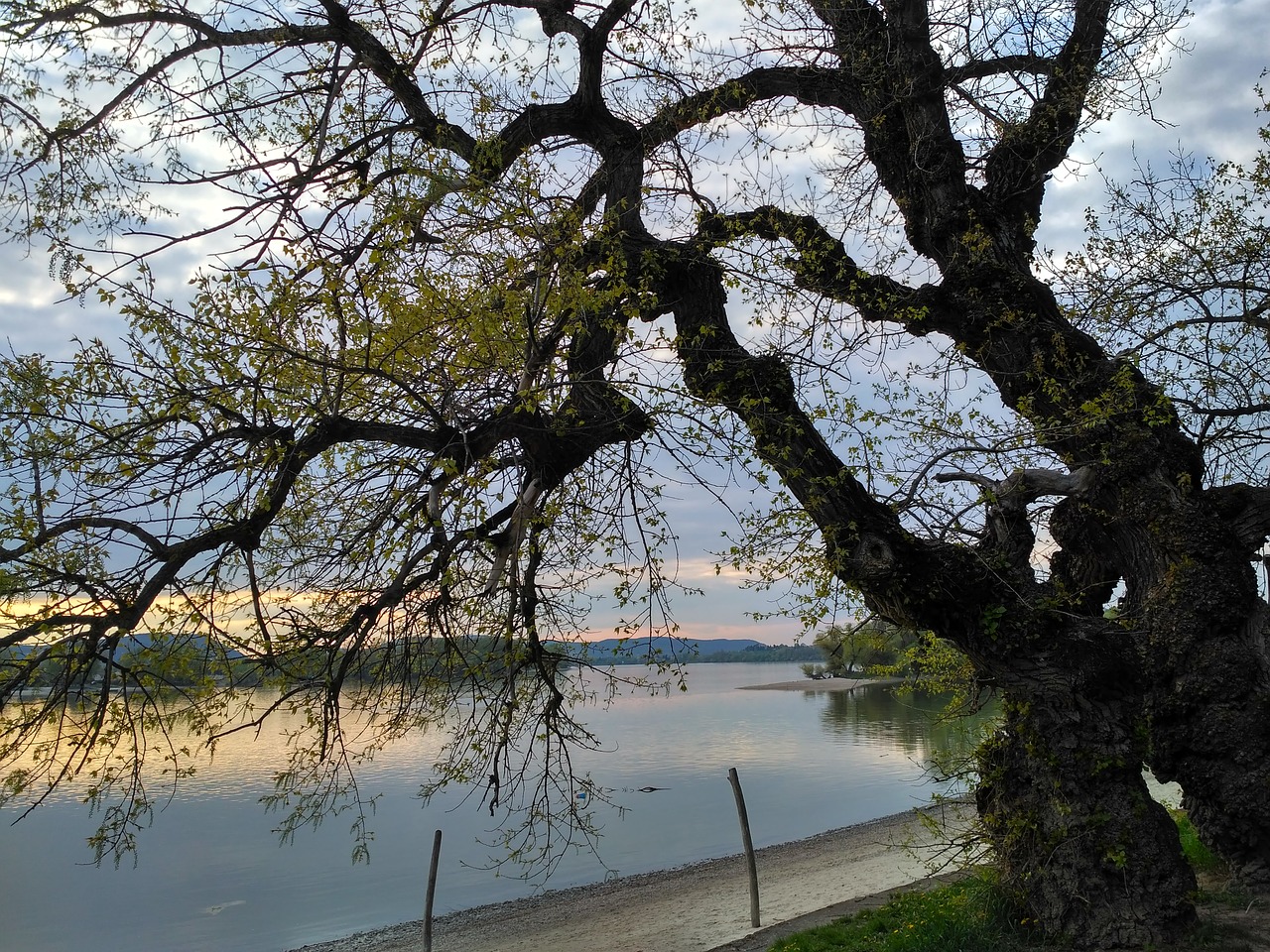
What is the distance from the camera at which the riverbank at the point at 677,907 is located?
12.5 metres

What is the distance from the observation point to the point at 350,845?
22.6 metres

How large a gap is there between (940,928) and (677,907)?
877 centimetres

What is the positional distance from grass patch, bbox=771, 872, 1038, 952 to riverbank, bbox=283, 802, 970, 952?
163 cm

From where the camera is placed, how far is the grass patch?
642cm

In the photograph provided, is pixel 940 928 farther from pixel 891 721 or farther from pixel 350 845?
pixel 891 721

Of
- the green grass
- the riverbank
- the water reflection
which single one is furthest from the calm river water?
the green grass

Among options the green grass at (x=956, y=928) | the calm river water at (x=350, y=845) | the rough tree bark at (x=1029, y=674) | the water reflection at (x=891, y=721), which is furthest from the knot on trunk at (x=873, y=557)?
the water reflection at (x=891, y=721)

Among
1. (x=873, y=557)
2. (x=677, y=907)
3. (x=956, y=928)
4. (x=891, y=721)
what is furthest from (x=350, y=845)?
(x=891, y=721)

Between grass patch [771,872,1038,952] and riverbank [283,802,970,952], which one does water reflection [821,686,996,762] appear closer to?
riverbank [283,802,970,952]

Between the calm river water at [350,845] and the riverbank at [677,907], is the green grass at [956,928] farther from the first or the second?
the calm river water at [350,845]

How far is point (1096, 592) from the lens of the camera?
24.6ft

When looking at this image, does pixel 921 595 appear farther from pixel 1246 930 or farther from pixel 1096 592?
pixel 1246 930

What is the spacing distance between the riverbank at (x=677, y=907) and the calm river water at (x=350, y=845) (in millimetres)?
901

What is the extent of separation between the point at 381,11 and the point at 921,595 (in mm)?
6041
